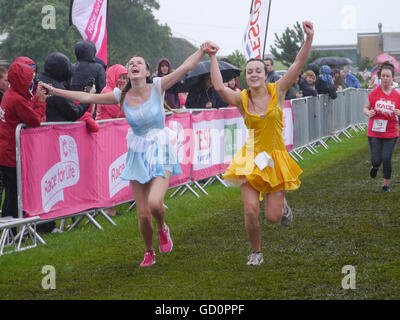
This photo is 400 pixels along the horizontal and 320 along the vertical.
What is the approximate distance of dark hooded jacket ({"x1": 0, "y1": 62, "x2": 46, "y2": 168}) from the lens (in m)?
8.38

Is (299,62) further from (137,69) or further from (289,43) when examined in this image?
(289,43)

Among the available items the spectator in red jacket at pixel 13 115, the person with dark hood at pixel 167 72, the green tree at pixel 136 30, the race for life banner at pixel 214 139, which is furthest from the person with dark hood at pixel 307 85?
the green tree at pixel 136 30

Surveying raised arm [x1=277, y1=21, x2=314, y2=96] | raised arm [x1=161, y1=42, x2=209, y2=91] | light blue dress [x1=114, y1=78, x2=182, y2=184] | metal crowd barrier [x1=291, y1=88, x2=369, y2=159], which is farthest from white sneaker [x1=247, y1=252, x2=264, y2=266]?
metal crowd barrier [x1=291, y1=88, x2=369, y2=159]

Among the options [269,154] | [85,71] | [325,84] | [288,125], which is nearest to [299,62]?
[269,154]

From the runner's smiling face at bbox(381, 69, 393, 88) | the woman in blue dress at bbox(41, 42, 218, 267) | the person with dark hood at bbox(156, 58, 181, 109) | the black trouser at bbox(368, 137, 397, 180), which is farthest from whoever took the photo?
the person with dark hood at bbox(156, 58, 181, 109)

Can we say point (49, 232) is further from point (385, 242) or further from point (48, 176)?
point (385, 242)

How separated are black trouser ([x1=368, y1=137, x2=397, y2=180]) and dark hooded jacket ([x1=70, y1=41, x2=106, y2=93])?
4379 millimetres

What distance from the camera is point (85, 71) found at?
443 inches

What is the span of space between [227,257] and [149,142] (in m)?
1.42

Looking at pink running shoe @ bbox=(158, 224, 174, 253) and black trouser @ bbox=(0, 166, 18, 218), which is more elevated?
black trouser @ bbox=(0, 166, 18, 218)

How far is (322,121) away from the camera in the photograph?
2053cm

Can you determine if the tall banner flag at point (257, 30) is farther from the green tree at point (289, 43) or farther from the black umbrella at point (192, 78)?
the green tree at point (289, 43)

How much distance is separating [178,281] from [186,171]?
18.7ft

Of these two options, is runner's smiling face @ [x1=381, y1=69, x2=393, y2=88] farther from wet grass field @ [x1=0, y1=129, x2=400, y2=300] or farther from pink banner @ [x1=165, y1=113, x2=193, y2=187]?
pink banner @ [x1=165, y1=113, x2=193, y2=187]
